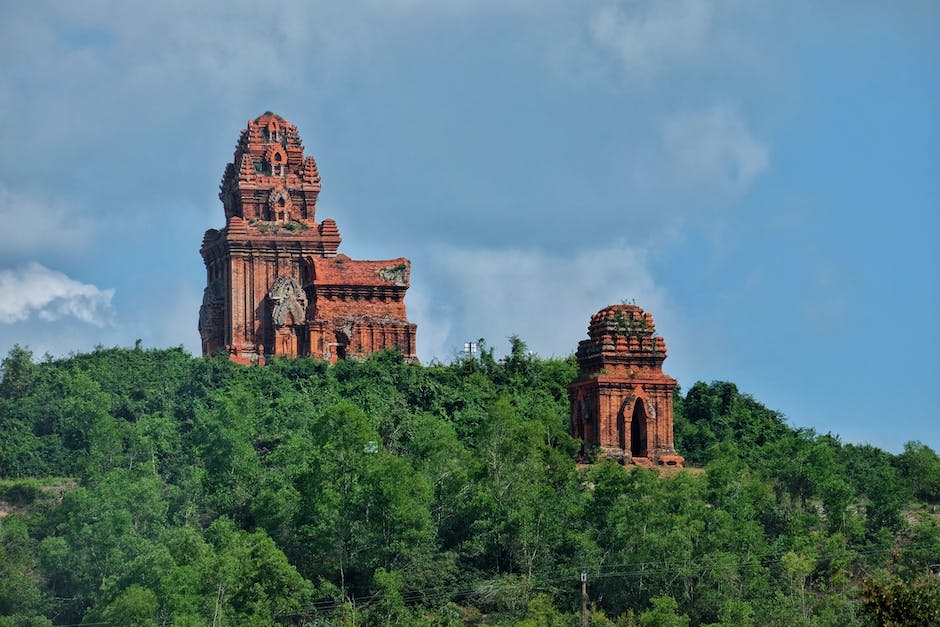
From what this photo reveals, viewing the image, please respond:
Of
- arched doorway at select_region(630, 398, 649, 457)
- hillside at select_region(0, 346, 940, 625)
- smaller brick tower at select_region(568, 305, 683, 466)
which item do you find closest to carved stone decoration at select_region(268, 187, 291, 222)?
hillside at select_region(0, 346, 940, 625)

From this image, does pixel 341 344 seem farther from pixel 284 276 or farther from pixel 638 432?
pixel 638 432

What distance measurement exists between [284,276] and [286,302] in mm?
1267

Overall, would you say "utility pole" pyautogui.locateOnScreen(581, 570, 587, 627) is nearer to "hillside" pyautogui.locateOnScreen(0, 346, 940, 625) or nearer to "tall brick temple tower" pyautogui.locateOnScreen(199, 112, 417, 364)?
"hillside" pyautogui.locateOnScreen(0, 346, 940, 625)

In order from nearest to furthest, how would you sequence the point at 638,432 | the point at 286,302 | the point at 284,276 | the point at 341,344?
1. the point at 638,432
2. the point at 341,344
3. the point at 286,302
4. the point at 284,276

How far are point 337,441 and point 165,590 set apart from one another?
8.20 meters

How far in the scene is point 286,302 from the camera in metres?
87.4

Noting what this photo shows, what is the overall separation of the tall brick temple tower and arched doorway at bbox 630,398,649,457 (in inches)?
444

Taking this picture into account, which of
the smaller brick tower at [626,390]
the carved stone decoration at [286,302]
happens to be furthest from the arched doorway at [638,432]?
the carved stone decoration at [286,302]

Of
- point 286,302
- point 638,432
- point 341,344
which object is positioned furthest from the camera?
point 286,302

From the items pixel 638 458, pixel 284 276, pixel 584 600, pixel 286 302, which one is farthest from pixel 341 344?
pixel 584 600

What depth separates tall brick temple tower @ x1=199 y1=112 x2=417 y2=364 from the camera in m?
86.6

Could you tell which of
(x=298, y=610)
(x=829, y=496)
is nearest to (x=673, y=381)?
(x=829, y=496)

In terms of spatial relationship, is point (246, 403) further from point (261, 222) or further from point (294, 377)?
point (261, 222)

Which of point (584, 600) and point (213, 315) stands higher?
point (213, 315)
